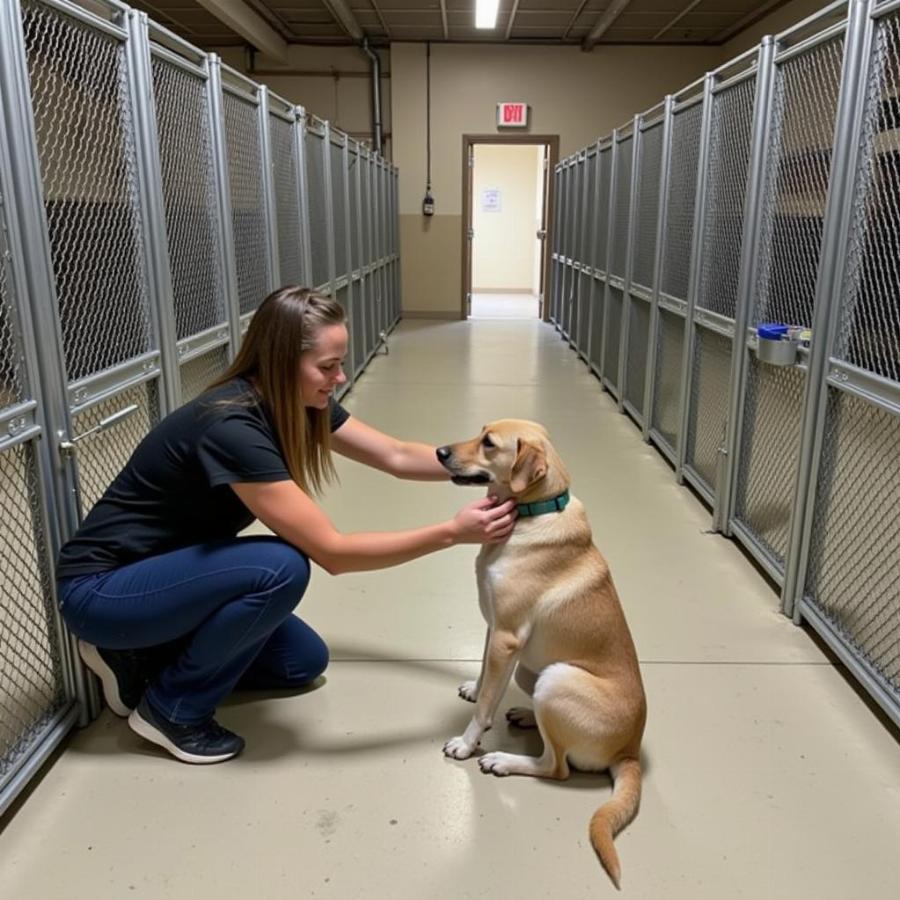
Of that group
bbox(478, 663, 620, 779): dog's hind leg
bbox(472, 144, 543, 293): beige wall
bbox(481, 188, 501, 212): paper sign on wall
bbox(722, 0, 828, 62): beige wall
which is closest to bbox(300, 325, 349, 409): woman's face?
bbox(478, 663, 620, 779): dog's hind leg

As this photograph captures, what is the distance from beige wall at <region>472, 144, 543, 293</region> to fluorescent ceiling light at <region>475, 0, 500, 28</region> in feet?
14.1

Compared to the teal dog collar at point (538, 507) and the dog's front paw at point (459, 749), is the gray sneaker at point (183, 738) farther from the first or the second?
the teal dog collar at point (538, 507)

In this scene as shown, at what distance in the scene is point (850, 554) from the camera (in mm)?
2525

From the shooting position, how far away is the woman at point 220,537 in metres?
1.82

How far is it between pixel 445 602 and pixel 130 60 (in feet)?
6.46

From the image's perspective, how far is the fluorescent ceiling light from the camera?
839 cm

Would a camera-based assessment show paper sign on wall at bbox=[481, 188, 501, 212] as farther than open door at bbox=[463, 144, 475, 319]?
Yes

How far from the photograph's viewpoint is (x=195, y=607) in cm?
186

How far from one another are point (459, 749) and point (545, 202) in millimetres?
10206

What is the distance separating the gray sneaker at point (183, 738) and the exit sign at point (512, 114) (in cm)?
1010

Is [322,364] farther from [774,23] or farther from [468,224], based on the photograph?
[468,224]

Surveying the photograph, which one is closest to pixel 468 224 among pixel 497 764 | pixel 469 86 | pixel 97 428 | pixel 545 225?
pixel 545 225

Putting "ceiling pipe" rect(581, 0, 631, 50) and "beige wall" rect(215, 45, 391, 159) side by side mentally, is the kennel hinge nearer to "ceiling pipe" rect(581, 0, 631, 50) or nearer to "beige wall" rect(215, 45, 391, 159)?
"ceiling pipe" rect(581, 0, 631, 50)

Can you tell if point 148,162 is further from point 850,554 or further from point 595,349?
point 595,349
